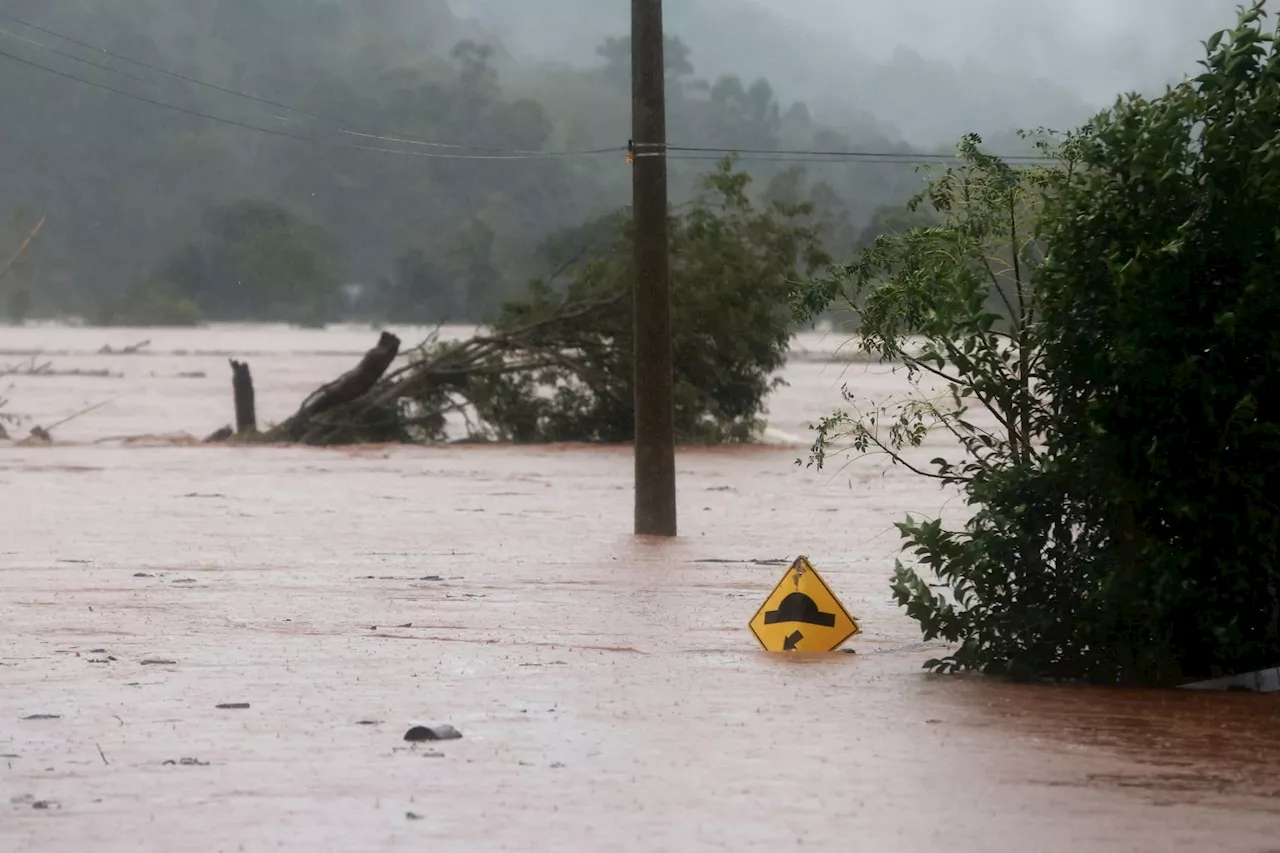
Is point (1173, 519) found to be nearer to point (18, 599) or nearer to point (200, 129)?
point (18, 599)

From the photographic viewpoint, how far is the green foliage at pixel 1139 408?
29.2 ft

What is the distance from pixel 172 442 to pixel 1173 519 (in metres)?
30.2

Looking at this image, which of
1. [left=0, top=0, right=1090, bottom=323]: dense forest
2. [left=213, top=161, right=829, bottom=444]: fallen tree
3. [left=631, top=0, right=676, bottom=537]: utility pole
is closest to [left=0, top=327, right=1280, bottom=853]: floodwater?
[left=631, top=0, right=676, bottom=537]: utility pole

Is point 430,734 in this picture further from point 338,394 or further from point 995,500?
point 338,394

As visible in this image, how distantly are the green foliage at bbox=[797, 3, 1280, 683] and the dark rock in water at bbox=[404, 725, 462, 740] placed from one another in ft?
9.32

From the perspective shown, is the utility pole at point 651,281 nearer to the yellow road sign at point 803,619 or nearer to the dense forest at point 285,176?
the yellow road sign at point 803,619

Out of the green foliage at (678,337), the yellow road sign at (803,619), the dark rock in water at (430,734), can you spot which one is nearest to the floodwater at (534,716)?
the dark rock in water at (430,734)

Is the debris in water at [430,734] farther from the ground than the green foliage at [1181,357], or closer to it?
closer to it

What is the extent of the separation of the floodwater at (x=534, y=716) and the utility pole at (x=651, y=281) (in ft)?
1.88

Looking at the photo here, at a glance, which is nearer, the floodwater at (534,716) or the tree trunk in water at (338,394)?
the floodwater at (534,716)

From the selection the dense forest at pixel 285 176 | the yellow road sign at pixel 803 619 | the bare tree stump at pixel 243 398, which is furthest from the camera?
the dense forest at pixel 285 176

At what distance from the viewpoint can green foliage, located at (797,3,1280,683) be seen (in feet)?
29.2

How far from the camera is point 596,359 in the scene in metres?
35.3

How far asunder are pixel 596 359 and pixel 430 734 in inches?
1083
